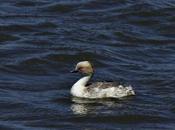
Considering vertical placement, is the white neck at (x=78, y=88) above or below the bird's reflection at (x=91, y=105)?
above

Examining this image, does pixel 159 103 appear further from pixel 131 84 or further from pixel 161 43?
pixel 161 43

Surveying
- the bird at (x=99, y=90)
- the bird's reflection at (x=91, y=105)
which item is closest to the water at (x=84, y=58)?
the bird's reflection at (x=91, y=105)

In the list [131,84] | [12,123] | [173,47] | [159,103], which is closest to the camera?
[12,123]

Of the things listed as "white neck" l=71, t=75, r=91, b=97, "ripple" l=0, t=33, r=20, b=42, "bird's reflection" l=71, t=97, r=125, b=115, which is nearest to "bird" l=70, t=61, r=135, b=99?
"white neck" l=71, t=75, r=91, b=97

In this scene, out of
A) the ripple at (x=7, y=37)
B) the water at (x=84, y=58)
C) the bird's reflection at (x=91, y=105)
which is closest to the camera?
the water at (x=84, y=58)

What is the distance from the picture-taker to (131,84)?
21656 millimetres

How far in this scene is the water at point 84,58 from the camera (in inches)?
752

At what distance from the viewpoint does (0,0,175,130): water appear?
1911cm

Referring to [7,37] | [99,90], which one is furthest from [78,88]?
[7,37]

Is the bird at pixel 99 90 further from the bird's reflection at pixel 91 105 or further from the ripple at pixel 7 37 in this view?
the ripple at pixel 7 37

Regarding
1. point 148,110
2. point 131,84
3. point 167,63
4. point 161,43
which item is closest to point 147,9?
point 161,43

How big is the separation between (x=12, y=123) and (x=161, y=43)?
8310 mm

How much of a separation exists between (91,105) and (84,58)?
3668mm

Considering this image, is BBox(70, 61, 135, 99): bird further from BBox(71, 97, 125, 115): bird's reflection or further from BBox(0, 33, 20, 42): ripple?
BBox(0, 33, 20, 42): ripple
